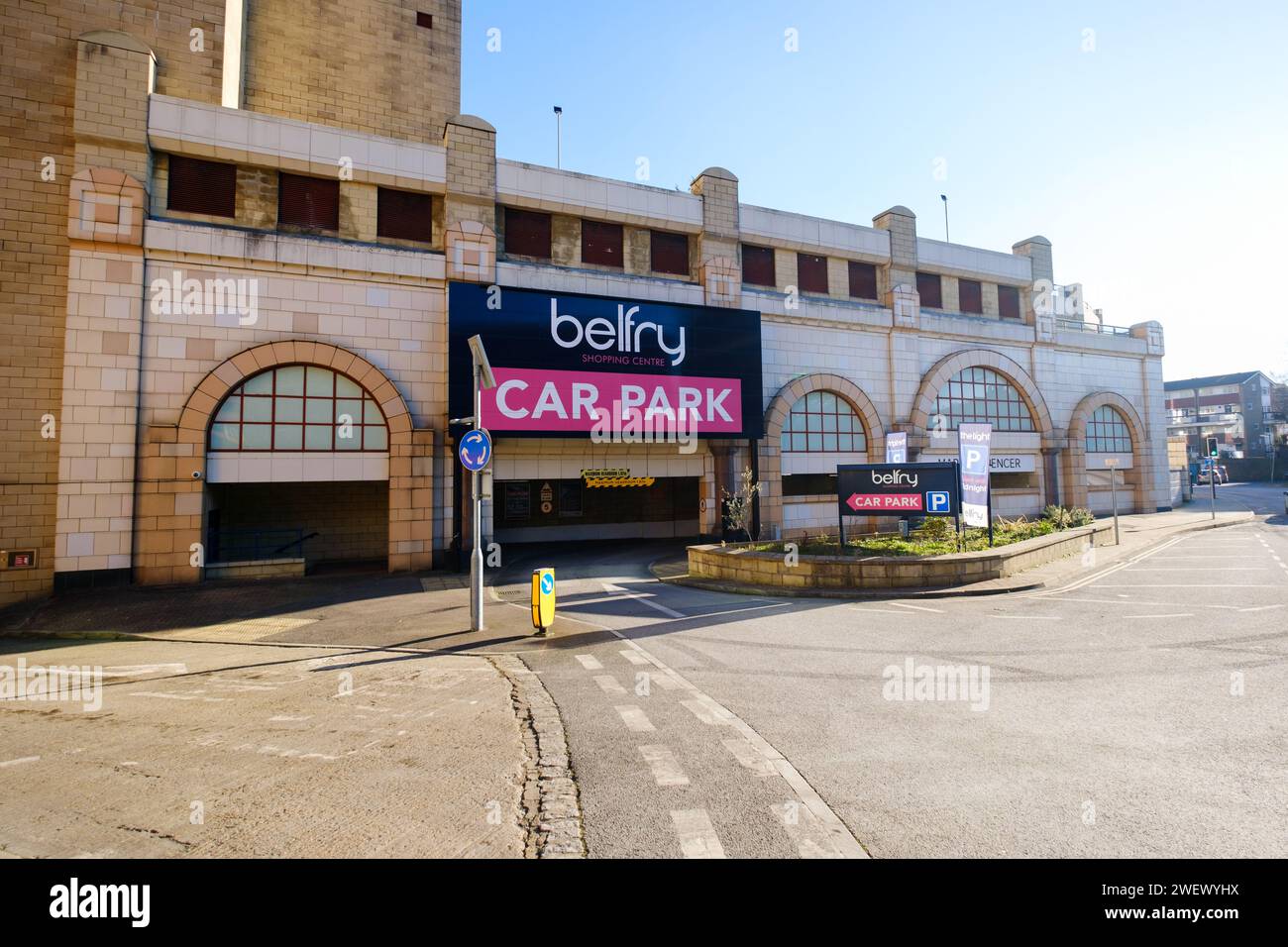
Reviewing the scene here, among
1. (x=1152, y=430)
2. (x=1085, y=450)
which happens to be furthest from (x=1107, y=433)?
(x=1152, y=430)

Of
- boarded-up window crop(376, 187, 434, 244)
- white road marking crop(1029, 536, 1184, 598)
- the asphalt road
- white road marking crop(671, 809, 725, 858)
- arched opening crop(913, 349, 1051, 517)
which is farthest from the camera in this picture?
arched opening crop(913, 349, 1051, 517)

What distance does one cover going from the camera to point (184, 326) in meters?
16.2

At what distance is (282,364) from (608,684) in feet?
49.0

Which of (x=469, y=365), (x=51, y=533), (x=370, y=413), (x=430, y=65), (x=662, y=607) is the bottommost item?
(x=662, y=607)

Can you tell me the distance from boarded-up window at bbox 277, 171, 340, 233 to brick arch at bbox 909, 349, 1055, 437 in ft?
78.1

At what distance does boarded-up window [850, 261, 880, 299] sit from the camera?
2597 centimetres

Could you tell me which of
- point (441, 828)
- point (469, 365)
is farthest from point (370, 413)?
point (441, 828)

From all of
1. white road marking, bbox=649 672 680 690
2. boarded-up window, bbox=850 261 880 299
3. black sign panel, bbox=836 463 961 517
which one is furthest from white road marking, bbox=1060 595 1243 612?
boarded-up window, bbox=850 261 880 299

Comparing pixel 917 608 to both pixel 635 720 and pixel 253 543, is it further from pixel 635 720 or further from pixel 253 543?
pixel 253 543

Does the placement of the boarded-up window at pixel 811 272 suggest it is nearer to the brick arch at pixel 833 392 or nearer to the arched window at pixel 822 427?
the brick arch at pixel 833 392

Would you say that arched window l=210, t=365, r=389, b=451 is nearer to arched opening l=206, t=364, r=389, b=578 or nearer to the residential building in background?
arched opening l=206, t=364, r=389, b=578

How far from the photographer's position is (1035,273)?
3009 cm
